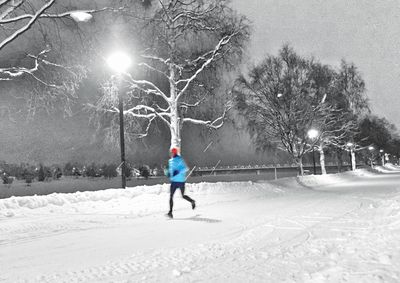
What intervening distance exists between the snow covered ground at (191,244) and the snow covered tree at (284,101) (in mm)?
22931

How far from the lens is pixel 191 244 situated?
6254mm

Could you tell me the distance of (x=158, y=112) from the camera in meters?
18.9

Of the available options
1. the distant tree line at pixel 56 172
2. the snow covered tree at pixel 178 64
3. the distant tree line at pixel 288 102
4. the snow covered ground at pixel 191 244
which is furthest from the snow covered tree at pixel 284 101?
the distant tree line at pixel 56 172

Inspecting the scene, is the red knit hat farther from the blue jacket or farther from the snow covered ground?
the snow covered ground

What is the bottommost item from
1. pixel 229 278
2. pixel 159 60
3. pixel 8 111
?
pixel 229 278

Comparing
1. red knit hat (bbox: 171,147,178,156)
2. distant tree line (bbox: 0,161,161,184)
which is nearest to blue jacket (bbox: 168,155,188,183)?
red knit hat (bbox: 171,147,178,156)

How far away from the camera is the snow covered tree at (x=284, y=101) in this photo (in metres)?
33.7

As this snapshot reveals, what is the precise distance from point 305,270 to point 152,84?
14.6 m

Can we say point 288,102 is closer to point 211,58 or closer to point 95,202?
point 211,58

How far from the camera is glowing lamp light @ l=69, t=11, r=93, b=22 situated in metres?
10.4

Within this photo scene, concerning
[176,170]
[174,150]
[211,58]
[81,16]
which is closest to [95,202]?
[176,170]

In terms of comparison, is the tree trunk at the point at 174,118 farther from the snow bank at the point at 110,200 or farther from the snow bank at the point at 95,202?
the snow bank at the point at 95,202

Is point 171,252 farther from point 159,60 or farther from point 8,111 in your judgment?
point 159,60

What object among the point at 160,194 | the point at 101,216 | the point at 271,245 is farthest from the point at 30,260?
the point at 160,194
